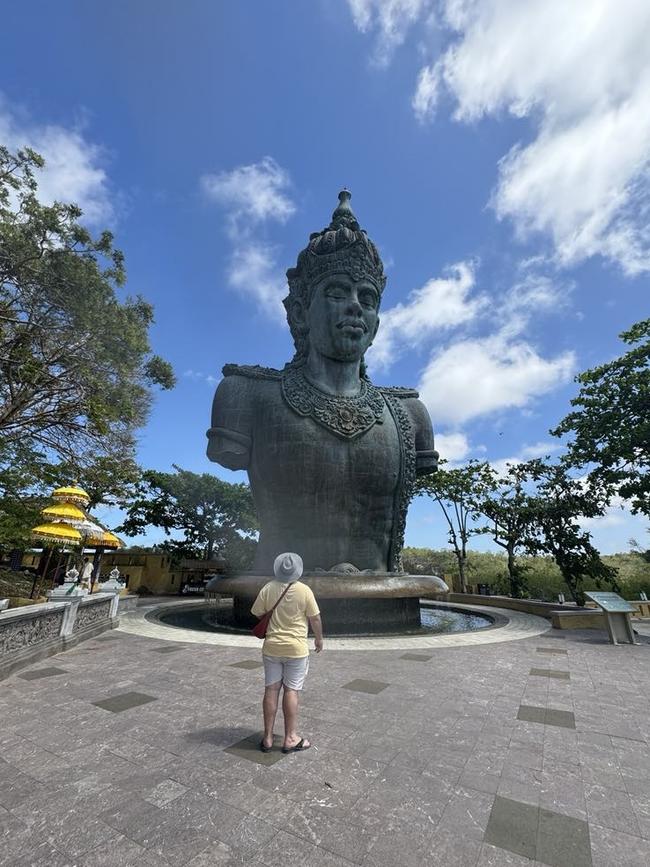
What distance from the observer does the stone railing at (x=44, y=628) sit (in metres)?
5.80

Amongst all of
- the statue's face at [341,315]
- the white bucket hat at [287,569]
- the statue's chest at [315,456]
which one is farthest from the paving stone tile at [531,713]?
the statue's face at [341,315]

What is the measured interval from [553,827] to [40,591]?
23253 mm

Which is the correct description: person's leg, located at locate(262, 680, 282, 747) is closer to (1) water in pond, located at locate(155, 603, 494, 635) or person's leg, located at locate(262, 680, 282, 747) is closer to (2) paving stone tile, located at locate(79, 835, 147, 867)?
(2) paving stone tile, located at locate(79, 835, 147, 867)

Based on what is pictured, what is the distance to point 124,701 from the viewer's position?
14.7ft

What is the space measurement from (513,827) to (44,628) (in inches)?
290

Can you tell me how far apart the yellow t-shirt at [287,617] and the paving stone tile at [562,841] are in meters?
1.78

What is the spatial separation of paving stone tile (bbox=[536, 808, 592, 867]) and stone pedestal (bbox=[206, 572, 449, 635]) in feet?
21.2

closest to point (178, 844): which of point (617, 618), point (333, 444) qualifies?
point (333, 444)

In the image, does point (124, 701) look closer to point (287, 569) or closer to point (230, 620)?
point (287, 569)

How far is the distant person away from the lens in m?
3.30

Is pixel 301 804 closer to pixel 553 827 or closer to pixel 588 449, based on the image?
pixel 553 827

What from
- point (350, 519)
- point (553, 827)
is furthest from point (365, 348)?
point (553, 827)

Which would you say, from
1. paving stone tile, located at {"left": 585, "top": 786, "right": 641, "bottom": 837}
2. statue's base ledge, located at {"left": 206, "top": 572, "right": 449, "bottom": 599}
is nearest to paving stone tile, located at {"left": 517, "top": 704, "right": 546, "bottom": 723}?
paving stone tile, located at {"left": 585, "top": 786, "right": 641, "bottom": 837}

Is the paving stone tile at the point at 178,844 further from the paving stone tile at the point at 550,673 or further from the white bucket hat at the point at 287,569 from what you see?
→ the paving stone tile at the point at 550,673
